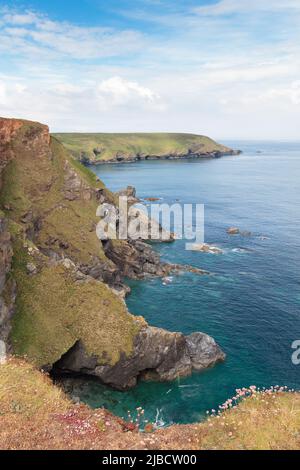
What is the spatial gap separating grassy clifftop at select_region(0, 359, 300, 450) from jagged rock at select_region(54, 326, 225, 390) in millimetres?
25770

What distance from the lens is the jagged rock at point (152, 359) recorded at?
167ft

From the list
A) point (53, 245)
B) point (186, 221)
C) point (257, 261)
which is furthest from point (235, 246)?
point (53, 245)

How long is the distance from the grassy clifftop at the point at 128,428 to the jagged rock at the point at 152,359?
2577cm

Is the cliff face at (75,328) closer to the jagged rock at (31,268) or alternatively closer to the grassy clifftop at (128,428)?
the jagged rock at (31,268)

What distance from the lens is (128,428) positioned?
77.8 ft

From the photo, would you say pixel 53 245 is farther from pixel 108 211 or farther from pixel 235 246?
pixel 235 246

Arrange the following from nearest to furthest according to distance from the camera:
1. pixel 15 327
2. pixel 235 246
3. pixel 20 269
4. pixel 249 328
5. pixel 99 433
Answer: pixel 99 433
pixel 15 327
pixel 20 269
pixel 249 328
pixel 235 246

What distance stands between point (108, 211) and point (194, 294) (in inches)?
1281

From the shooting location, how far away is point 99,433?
69.6 feet

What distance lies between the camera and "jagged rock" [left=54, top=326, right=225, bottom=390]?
167 ft

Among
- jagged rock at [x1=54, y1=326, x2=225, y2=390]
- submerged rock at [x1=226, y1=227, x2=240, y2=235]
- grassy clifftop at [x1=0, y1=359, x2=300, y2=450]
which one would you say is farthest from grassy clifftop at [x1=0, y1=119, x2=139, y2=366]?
submerged rock at [x1=226, y1=227, x2=240, y2=235]

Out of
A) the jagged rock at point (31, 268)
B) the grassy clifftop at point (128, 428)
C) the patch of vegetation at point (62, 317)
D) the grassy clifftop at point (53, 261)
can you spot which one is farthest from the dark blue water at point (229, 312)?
the grassy clifftop at point (128, 428)

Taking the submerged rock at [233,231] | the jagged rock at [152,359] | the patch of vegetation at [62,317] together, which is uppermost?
the submerged rock at [233,231]

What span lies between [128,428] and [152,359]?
30528 millimetres
